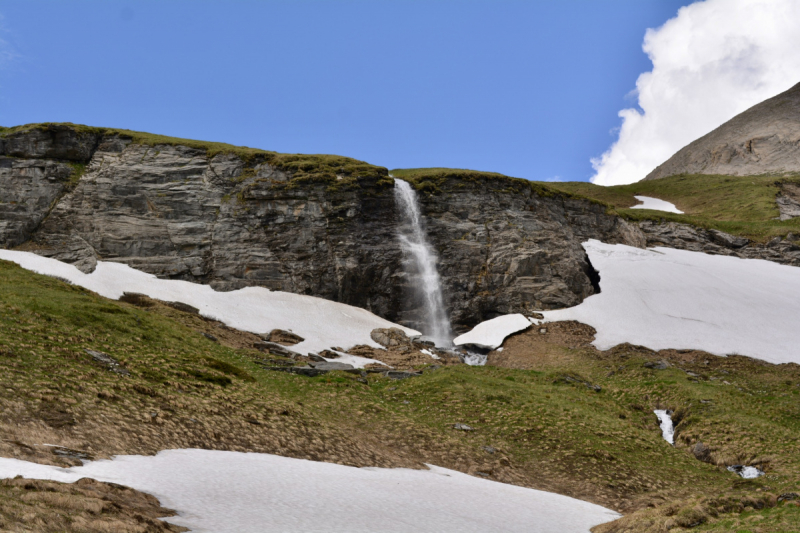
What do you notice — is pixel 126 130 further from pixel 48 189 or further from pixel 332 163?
pixel 332 163

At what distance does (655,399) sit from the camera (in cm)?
3002

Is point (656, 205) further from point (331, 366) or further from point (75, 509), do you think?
point (75, 509)

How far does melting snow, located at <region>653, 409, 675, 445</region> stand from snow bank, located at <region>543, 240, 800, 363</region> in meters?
11.1

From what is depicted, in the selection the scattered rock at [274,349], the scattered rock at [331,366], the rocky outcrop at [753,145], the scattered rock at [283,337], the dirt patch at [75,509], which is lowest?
the dirt patch at [75,509]

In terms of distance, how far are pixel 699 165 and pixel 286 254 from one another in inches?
4482

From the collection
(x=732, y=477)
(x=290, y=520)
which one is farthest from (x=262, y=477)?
(x=732, y=477)

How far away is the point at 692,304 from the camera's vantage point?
44781 millimetres

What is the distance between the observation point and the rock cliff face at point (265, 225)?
146ft

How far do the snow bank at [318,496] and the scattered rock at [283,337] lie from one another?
18.9 m

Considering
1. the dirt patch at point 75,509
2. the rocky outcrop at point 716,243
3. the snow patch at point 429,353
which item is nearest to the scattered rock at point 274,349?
the snow patch at point 429,353

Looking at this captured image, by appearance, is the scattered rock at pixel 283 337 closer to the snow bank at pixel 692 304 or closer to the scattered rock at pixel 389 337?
the scattered rock at pixel 389 337

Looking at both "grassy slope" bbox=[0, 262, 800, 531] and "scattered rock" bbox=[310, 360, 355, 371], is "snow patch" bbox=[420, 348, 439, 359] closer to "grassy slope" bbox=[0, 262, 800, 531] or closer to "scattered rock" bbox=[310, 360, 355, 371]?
"grassy slope" bbox=[0, 262, 800, 531]

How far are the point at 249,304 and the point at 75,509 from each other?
32.8 m

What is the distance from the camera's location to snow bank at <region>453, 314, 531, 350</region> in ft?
140
